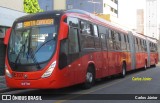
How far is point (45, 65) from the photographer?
41.4ft

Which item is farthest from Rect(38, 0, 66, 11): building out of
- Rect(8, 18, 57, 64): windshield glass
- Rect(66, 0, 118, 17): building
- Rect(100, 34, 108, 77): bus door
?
Rect(8, 18, 57, 64): windshield glass

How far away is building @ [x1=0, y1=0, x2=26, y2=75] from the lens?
22256mm

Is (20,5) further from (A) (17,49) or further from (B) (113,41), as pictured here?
(A) (17,49)

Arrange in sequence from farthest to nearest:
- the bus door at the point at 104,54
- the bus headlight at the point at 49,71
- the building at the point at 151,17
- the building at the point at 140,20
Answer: the building at the point at 140,20, the building at the point at 151,17, the bus door at the point at 104,54, the bus headlight at the point at 49,71

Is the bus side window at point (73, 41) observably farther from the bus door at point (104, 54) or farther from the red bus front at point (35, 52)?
the bus door at point (104, 54)

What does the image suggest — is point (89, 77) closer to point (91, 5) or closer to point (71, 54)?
point (71, 54)

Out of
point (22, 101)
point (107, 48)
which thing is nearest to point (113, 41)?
point (107, 48)

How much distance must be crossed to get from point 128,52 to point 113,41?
487cm

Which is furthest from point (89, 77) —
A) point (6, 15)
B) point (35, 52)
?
point (6, 15)

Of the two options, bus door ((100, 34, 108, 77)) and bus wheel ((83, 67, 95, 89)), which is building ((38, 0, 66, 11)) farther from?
bus wheel ((83, 67, 95, 89))

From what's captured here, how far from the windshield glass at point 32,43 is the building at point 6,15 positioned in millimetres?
8700

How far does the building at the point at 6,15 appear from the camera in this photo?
22.3 meters

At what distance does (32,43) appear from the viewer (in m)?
13.2

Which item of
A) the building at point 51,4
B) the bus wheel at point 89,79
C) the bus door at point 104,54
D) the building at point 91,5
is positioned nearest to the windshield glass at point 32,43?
the bus wheel at point 89,79
